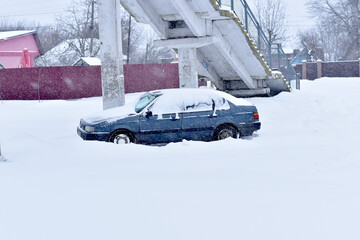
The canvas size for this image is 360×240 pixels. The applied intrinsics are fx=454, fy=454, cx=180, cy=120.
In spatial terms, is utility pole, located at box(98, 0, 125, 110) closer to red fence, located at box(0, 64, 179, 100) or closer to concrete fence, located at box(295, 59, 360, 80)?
red fence, located at box(0, 64, 179, 100)

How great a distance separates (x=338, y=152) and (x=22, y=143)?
6.32 m

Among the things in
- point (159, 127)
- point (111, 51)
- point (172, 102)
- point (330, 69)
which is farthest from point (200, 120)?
point (330, 69)

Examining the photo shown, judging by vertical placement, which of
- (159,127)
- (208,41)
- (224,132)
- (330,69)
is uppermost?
(208,41)

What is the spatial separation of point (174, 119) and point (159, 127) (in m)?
0.38

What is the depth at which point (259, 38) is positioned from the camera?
17.2 meters

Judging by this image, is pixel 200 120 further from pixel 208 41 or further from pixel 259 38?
pixel 259 38

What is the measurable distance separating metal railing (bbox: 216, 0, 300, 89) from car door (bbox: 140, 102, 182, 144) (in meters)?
5.54

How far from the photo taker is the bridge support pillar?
15.6 metres

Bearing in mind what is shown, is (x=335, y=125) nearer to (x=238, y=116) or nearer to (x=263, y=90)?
(x=238, y=116)

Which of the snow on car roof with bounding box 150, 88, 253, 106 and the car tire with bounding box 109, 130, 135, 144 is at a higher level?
the snow on car roof with bounding box 150, 88, 253, 106

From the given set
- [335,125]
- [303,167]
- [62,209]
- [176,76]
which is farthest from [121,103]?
[176,76]

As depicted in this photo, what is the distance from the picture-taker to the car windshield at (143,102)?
1023 centimetres

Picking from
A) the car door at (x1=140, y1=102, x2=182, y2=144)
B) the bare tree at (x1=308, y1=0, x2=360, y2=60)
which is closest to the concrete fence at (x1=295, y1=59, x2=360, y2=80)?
the bare tree at (x1=308, y1=0, x2=360, y2=60)

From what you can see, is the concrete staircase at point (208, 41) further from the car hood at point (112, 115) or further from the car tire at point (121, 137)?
the car tire at point (121, 137)
